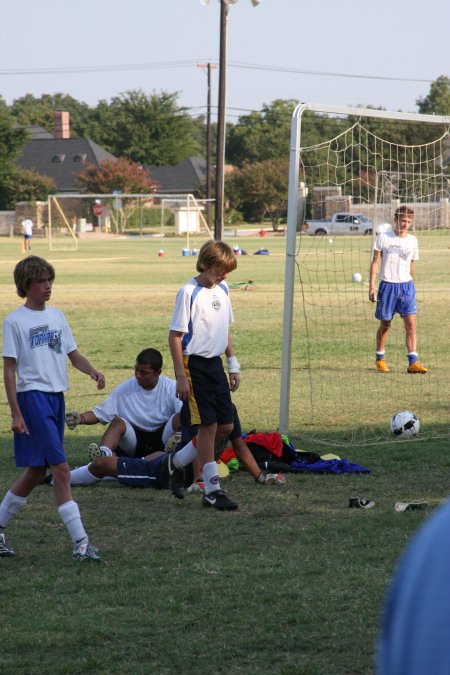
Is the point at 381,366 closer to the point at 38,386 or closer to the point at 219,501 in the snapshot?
the point at 219,501

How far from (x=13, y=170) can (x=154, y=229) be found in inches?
896

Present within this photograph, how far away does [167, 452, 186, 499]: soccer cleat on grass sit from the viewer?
22.1 ft

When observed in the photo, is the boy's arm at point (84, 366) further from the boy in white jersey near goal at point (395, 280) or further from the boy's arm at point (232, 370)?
the boy in white jersey near goal at point (395, 280)

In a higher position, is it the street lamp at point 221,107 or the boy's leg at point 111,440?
the street lamp at point 221,107

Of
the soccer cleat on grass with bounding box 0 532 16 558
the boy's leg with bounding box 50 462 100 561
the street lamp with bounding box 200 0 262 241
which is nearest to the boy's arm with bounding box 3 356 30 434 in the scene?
the boy's leg with bounding box 50 462 100 561

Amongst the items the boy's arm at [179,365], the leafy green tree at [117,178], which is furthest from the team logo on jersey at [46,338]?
the leafy green tree at [117,178]

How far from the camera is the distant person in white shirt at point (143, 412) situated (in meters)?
7.52

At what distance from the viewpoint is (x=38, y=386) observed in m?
5.30

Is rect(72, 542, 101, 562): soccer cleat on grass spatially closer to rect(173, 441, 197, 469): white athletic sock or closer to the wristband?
rect(173, 441, 197, 469): white athletic sock

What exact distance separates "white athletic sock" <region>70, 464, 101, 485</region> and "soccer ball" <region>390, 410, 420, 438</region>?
277 cm

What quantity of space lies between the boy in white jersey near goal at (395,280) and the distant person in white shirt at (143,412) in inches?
202

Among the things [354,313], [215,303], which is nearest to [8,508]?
[215,303]

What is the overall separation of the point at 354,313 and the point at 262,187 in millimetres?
61970

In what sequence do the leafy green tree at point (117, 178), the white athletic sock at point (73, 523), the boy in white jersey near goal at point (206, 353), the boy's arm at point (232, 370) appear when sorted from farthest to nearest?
the leafy green tree at point (117, 178)
the boy's arm at point (232, 370)
the boy in white jersey near goal at point (206, 353)
the white athletic sock at point (73, 523)
